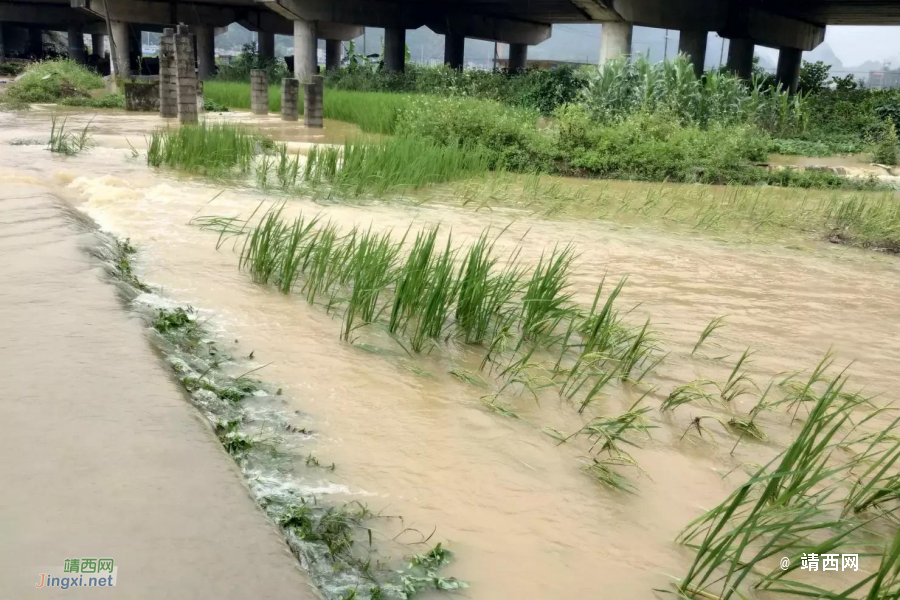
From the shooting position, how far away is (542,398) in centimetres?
323

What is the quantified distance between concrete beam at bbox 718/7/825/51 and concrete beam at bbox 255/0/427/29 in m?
10.3

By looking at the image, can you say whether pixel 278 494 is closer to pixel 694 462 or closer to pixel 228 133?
pixel 694 462

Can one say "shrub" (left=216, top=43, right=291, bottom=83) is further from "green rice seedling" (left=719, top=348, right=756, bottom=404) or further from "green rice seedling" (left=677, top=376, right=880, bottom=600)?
"green rice seedling" (left=677, top=376, right=880, bottom=600)

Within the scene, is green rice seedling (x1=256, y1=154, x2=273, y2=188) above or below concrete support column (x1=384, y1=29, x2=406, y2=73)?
below

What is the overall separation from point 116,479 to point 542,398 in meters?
1.75

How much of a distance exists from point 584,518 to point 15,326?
2.07m

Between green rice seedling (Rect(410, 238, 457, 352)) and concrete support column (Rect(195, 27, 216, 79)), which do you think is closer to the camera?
green rice seedling (Rect(410, 238, 457, 352))

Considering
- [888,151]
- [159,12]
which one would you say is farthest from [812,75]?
[159,12]

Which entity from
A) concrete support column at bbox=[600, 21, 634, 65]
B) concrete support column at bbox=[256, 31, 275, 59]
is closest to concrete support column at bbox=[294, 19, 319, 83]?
concrete support column at bbox=[256, 31, 275, 59]

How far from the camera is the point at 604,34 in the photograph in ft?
57.4

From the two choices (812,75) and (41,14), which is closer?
(812,75)

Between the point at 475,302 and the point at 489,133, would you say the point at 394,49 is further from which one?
the point at 475,302

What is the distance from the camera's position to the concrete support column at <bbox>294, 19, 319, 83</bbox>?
899 inches

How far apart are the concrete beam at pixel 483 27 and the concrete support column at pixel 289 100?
12.4 m
